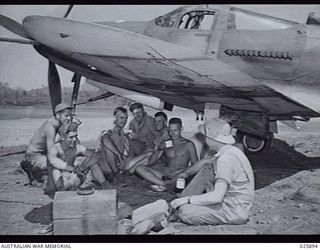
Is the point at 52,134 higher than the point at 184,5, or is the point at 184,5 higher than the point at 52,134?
the point at 184,5

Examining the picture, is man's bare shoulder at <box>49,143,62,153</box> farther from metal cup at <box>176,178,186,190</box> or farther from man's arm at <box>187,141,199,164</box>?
man's arm at <box>187,141,199,164</box>

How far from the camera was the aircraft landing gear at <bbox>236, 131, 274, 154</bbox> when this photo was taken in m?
4.80

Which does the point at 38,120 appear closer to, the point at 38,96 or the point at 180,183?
the point at 38,96

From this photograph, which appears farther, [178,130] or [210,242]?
[178,130]

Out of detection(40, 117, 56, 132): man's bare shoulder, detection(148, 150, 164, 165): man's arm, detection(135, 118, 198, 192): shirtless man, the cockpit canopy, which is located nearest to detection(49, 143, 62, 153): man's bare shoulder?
detection(40, 117, 56, 132): man's bare shoulder

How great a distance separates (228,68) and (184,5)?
1230 millimetres

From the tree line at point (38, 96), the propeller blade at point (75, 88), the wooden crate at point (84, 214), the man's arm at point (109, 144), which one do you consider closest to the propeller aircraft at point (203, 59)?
the propeller blade at point (75, 88)

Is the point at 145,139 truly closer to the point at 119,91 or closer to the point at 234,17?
the point at 119,91

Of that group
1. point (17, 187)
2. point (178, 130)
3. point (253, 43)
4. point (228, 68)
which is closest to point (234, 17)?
point (253, 43)

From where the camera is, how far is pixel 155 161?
3.79 meters

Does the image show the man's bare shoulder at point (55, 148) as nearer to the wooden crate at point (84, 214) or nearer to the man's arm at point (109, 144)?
the man's arm at point (109, 144)

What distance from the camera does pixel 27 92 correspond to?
14.3 feet

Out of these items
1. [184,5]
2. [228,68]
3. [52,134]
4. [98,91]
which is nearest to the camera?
[228,68]

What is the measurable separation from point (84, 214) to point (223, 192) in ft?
3.64
